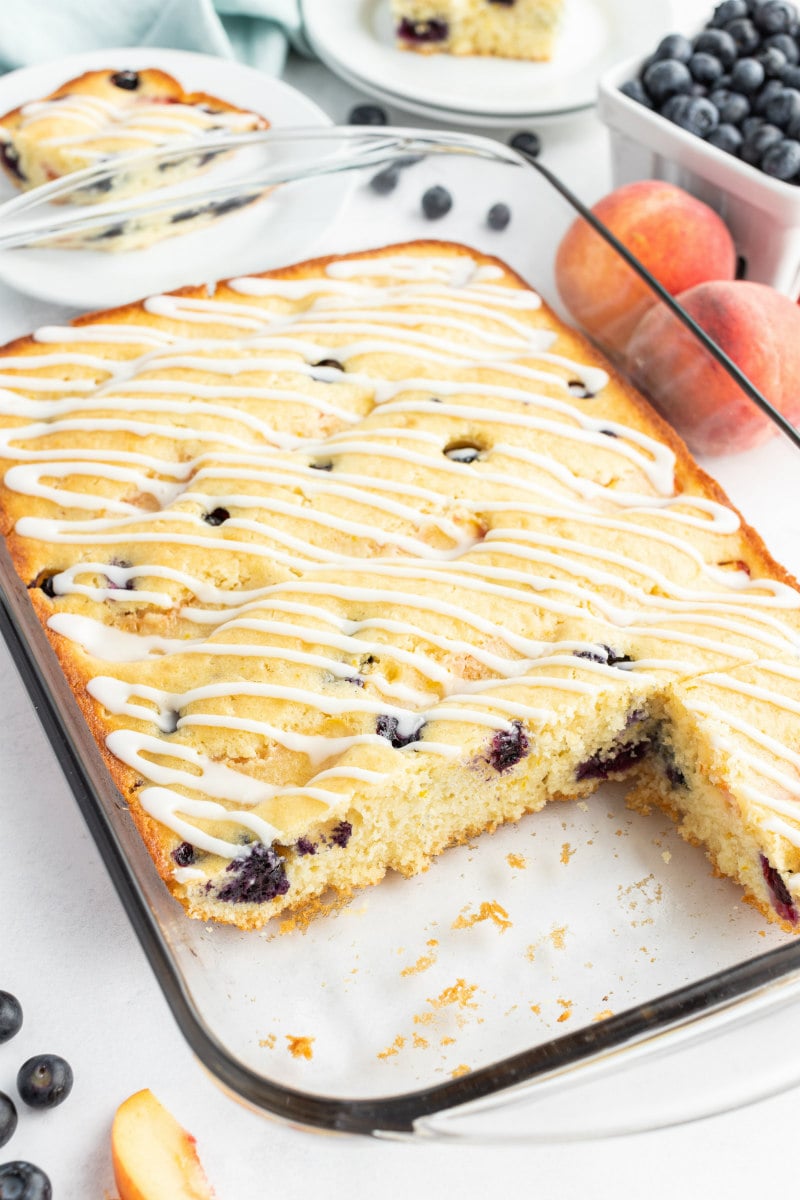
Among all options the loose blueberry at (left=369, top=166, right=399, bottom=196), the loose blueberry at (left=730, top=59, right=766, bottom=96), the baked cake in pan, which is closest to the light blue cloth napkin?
the loose blueberry at (left=369, top=166, right=399, bottom=196)

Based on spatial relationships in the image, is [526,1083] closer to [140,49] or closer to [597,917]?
[597,917]

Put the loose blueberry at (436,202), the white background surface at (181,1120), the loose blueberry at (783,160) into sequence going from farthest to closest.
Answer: the loose blueberry at (436,202)
the loose blueberry at (783,160)
the white background surface at (181,1120)

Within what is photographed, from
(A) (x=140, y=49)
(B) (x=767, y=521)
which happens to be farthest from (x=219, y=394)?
(A) (x=140, y=49)

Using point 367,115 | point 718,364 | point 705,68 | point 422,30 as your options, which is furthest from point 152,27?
point 718,364

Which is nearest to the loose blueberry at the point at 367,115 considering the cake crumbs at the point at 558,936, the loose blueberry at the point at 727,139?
the loose blueberry at the point at 727,139

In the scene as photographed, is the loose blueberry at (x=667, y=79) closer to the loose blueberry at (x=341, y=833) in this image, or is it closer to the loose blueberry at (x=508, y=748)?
the loose blueberry at (x=508, y=748)

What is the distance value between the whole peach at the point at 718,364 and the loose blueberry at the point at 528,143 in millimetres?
1018

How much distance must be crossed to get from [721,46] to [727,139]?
9.9 inches

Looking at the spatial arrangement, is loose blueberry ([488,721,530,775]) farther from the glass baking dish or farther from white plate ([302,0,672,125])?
white plate ([302,0,672,125])

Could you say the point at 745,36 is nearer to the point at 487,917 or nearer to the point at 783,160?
the point at 783,160

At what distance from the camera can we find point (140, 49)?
3.24 metres

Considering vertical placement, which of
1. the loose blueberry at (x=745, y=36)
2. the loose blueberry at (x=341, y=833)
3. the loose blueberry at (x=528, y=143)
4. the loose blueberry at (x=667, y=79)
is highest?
the loose blueberry at (x=745, y=36)

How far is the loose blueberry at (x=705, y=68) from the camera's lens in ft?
9.46

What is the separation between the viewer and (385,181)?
3023 mm
